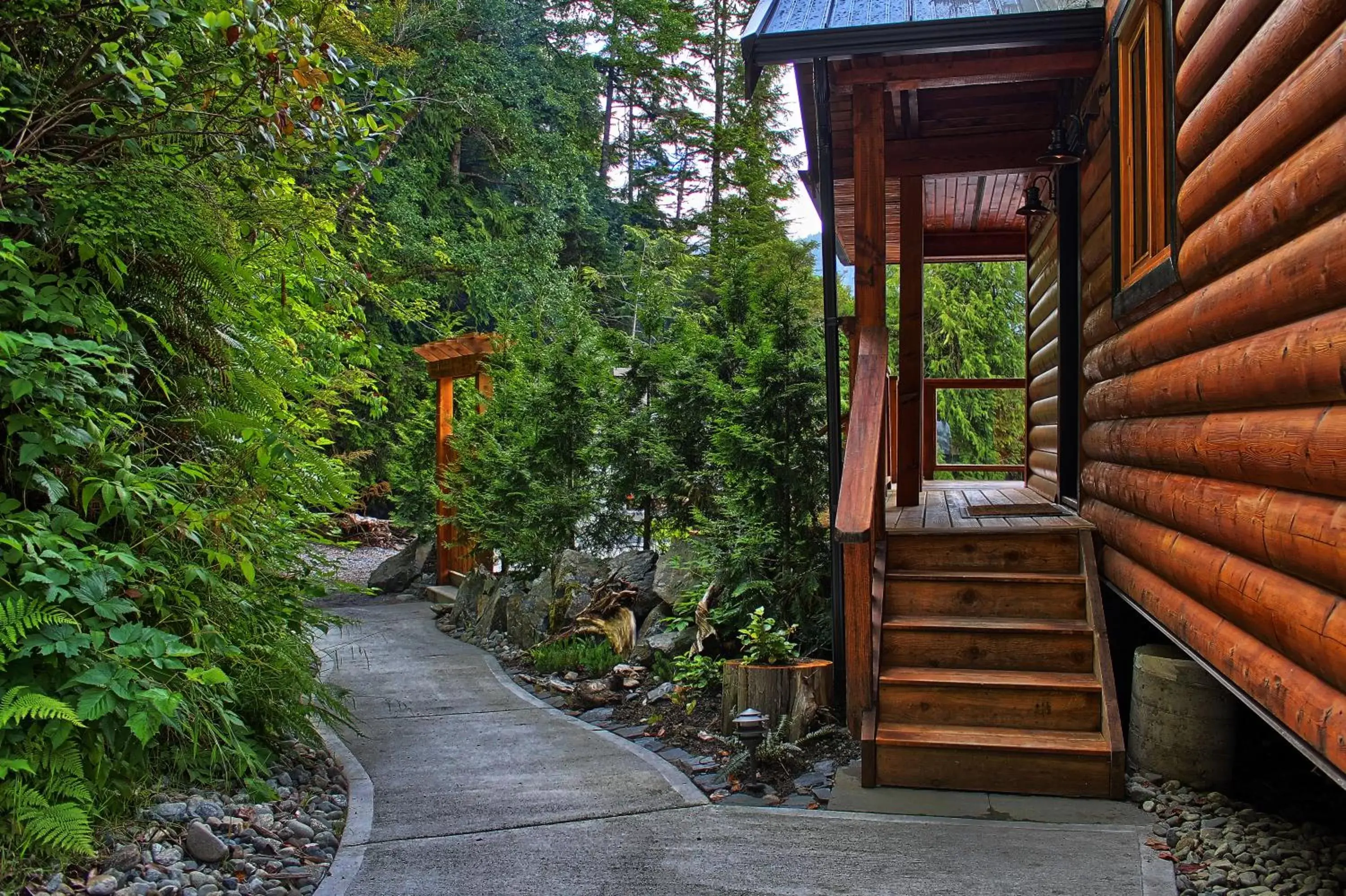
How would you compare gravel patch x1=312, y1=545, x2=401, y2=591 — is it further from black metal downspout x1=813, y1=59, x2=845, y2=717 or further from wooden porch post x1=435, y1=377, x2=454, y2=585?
black metal downspout x1=813, y1=59, x2=845, y2=717

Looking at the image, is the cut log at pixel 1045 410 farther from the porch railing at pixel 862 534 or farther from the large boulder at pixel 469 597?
the large boulder at pixel 469 597

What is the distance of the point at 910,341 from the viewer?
305 inches

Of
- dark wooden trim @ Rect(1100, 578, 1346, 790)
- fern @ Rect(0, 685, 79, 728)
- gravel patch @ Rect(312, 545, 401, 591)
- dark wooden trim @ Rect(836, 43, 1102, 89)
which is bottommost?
gravel patch @ Rect(312, 545, 401, 591)

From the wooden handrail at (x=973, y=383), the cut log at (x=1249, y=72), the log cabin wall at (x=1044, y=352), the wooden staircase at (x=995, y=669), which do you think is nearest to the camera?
the cut log at (x=1249, y=72)

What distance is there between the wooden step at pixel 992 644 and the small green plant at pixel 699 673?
1.39 meters

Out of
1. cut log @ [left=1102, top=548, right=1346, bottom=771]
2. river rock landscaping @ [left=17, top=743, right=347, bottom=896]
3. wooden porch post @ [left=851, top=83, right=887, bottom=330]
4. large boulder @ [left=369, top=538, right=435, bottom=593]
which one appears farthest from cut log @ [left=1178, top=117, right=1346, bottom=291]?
large boulder @ [left=369, top=538, right=435, bottom=593]

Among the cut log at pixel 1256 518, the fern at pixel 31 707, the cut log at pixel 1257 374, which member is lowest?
the fern at pixel 31 707

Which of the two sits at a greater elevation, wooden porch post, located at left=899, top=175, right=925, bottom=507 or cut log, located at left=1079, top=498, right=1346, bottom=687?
wooden porch post, located at left=899, top=175, right=925, bottom=507

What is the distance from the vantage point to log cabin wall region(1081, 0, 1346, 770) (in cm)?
240

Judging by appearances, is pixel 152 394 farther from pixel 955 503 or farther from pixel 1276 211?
pixel 955 503

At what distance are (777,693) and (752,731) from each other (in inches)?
29.0

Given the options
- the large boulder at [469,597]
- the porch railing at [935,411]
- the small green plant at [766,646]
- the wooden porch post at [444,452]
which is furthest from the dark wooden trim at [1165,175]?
the wooden porch post at [444,452]

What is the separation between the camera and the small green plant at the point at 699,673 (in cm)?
587

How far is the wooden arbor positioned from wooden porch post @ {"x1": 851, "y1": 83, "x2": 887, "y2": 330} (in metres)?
6.19
